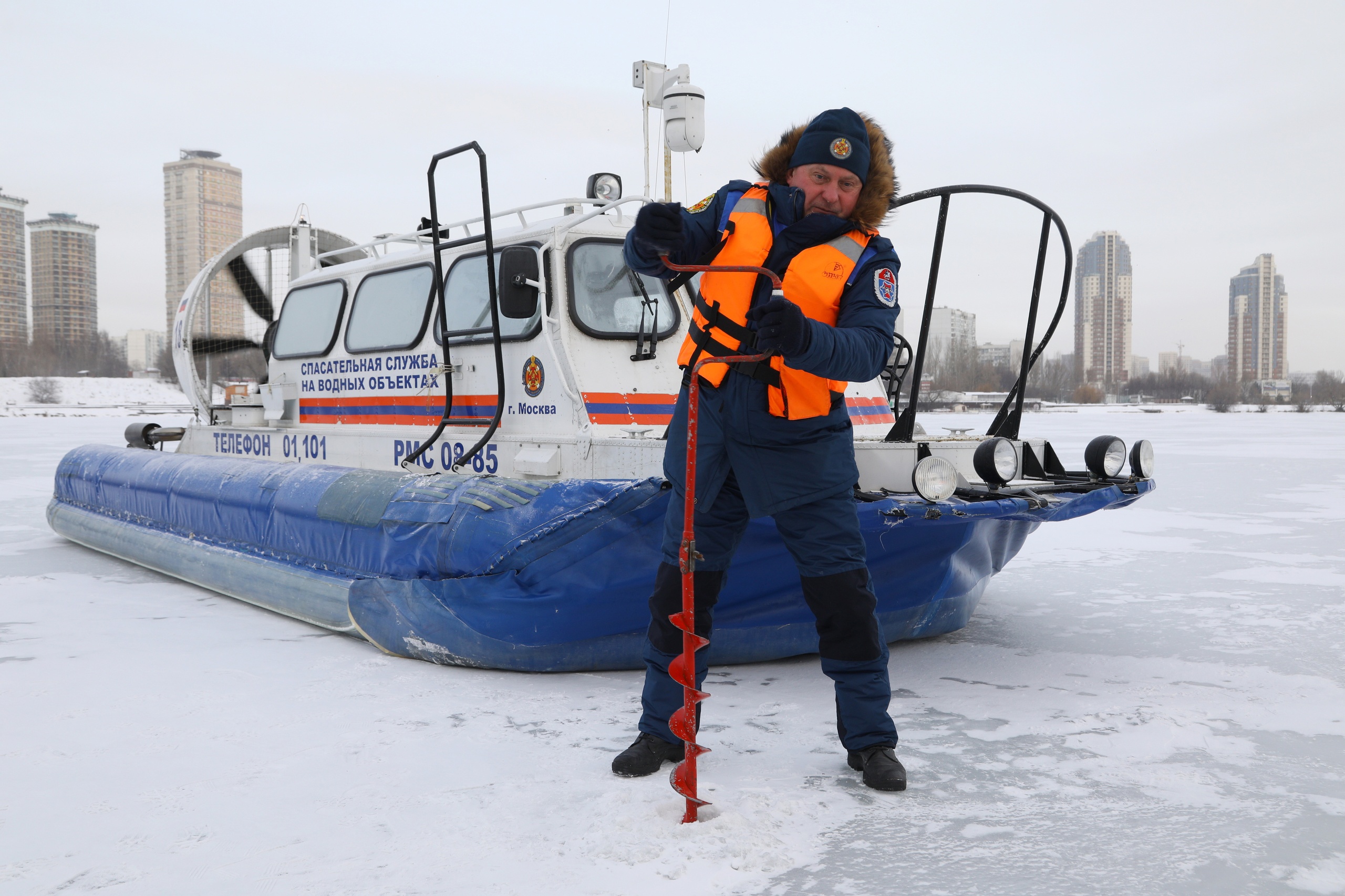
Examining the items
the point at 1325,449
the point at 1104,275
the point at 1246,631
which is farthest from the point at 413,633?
the point at 1104,275

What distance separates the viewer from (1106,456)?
10.9 feet

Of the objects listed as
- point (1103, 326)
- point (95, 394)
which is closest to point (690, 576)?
point (95, 394)

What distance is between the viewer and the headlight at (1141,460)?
10.9 feet

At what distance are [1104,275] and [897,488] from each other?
A: 66.2 m

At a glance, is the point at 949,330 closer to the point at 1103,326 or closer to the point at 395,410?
the point at 395,410

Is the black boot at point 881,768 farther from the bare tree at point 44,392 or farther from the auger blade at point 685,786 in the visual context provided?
the bare tree at point 44,392

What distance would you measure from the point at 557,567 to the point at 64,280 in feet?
277

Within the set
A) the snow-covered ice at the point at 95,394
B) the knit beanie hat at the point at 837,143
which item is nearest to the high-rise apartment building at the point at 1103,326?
the snow-covered ice at the point at 95,394

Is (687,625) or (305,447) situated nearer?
(687,625)

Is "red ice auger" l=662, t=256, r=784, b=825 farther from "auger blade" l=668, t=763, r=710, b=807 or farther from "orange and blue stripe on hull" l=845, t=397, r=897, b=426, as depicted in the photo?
"orange and blue stripe on hull" l=845, t=397, r=897, b=426

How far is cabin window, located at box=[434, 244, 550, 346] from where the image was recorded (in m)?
3.88

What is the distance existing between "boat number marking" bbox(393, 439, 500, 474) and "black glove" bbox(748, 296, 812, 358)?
2.09 metres

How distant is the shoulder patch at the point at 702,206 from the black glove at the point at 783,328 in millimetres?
489

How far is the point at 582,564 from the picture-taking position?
305 cm
